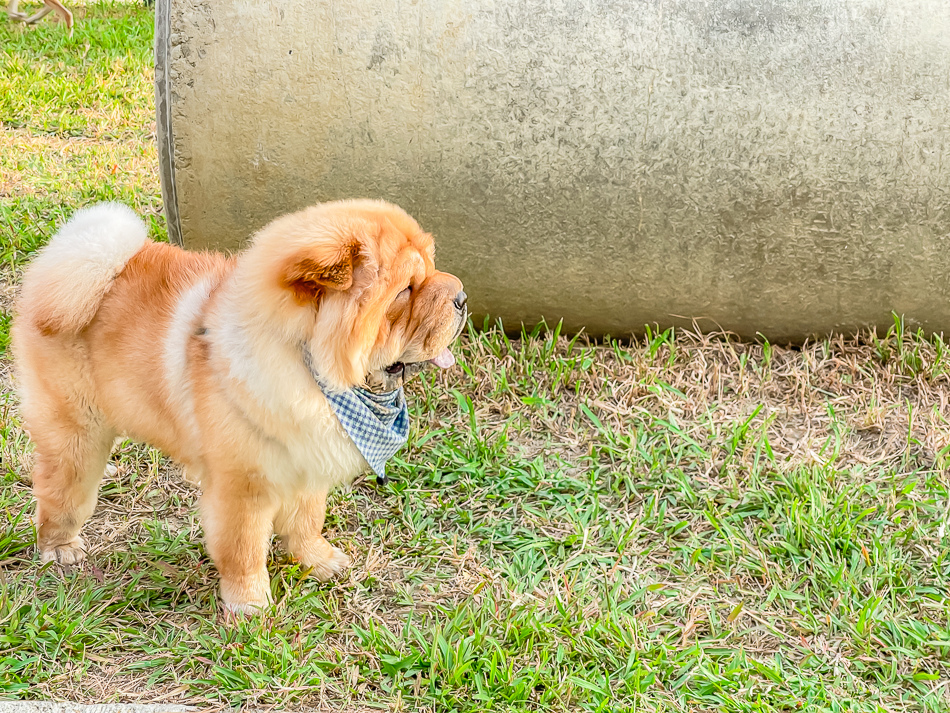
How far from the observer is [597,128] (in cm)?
327

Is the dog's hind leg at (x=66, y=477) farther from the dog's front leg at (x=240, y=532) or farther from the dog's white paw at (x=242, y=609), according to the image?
the dog's white paw at (x=242, y=609)

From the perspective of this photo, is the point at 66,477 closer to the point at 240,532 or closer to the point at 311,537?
the point at 240,532

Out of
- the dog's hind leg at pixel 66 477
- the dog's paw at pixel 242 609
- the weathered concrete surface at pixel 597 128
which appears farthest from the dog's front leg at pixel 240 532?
the weathered concrete surface at pixel 597 128

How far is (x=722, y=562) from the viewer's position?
111 inches

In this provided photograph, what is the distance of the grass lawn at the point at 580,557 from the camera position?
2385 mm

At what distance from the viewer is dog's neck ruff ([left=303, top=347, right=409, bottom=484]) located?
2271 mm

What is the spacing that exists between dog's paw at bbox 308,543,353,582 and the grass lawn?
0.06 metres

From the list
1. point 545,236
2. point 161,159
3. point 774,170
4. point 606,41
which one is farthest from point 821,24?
point 161,159

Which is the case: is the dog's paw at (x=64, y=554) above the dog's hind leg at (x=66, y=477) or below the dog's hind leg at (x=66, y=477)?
below

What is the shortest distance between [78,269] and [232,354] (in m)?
0.61

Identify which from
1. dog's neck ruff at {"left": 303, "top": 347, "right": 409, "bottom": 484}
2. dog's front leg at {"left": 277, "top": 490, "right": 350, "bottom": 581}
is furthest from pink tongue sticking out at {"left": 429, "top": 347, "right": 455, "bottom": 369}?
dog's front leg at {"left": 277, "top": 490, "right": 350, "bottom": 581}

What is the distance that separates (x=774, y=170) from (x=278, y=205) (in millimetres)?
1970

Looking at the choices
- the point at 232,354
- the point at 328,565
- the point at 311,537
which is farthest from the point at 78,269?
the point at 328,565

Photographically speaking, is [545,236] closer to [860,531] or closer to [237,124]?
[237,124]
